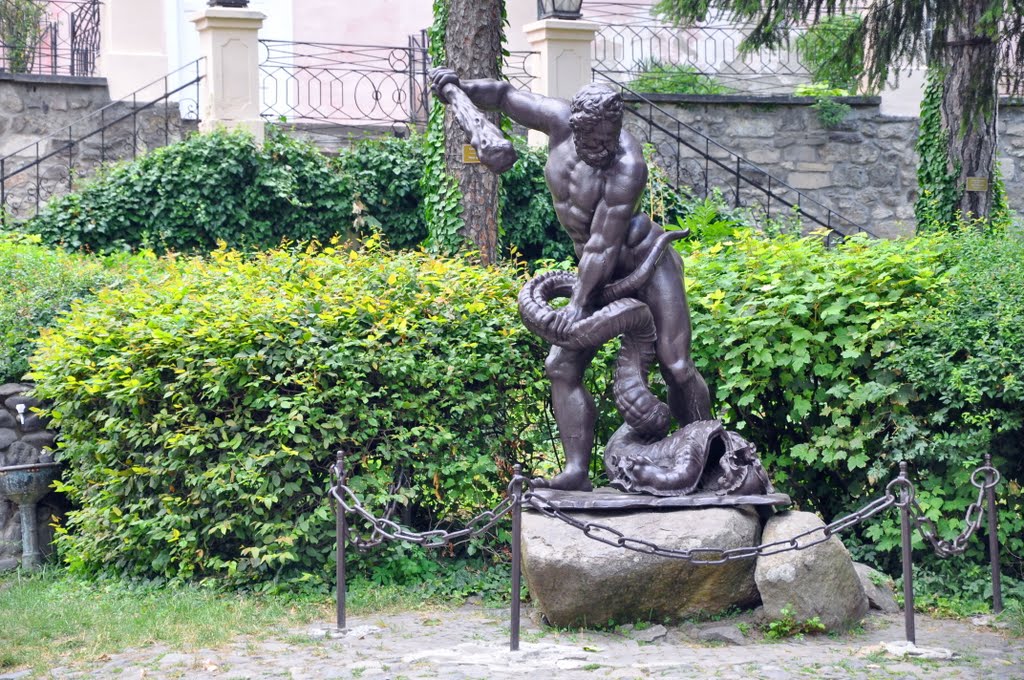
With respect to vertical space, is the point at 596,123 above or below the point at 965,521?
above

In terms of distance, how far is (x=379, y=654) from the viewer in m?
5.79

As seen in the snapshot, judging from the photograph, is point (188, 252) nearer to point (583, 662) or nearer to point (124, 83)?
point (124, 83)

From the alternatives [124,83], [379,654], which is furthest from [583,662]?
[124,83]

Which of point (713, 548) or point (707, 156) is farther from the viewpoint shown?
point (707, 156)

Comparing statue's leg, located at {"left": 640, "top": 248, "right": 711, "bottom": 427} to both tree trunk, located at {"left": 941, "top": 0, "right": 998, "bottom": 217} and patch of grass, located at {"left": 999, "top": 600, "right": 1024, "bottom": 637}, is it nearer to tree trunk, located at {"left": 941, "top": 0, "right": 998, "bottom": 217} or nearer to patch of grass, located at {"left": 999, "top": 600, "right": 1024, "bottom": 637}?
patch of grass, located at {"left": 999, "top": 600, "right": 1024, "bottom": 637}

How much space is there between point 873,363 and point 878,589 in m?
1.28

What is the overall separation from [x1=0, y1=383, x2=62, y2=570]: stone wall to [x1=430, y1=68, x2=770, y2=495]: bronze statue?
3.49 m

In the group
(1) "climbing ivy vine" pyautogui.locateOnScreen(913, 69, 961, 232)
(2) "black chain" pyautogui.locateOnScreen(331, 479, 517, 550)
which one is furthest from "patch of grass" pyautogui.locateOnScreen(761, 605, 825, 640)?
(1) "climbing ivy vine" pyautogui.locateOnScreen(913, 69, 961, 232)

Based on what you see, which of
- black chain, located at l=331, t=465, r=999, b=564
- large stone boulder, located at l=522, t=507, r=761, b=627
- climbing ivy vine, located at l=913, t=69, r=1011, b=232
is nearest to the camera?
black chain, located at l=331, t=465, r=999, b=564

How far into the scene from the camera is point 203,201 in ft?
42.1

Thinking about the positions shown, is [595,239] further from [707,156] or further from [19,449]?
[707,156]

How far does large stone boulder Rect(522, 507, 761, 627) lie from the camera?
237 inches

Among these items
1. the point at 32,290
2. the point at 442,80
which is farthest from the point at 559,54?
the point at 442,80

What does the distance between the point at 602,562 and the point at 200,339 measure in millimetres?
2688
